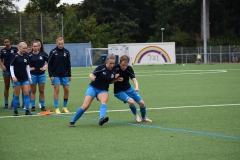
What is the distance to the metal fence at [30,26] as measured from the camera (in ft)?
152

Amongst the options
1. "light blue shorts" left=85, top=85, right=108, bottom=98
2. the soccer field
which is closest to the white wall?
the soccer field

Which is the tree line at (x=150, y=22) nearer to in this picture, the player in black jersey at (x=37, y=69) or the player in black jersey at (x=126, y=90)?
the player in black jersey at (x=37, y=69)

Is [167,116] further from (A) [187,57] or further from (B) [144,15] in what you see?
(B) [144,15]

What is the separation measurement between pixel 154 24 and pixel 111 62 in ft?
227

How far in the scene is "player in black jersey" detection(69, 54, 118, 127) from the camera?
457 inches

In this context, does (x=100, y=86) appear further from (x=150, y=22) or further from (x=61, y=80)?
(x=150, y=22)

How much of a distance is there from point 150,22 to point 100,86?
72120 mm

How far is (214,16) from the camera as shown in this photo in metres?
73.8

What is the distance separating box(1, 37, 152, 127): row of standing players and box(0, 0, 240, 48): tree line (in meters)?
50.9

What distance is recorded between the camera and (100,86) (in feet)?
39.0

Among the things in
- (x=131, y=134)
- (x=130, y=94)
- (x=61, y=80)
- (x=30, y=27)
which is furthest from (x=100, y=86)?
(x=30, y=27)

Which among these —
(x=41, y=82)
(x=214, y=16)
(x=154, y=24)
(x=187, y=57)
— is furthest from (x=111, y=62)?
(x=154, y=24)

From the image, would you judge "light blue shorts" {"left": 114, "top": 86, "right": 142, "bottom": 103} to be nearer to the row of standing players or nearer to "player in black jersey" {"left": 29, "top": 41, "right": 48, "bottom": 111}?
the row of standing players

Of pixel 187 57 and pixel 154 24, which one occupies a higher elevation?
pixel 154 24
